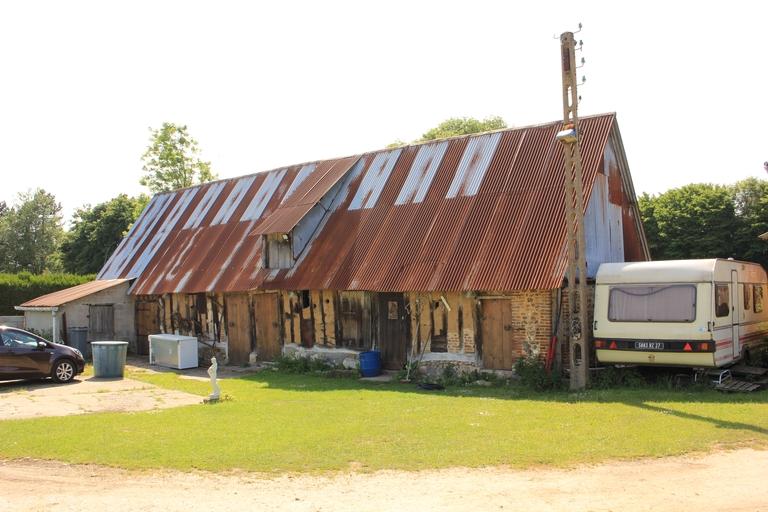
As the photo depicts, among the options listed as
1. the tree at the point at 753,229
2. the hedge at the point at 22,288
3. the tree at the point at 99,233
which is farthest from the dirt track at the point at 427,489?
the tree at the point at 99,233

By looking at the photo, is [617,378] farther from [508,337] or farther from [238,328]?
[238,328]

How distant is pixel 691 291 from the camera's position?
13.6 m

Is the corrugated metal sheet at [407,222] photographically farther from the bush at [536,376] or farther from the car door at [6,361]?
the car door at [6,361]

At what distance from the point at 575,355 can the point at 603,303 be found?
4.39 ft

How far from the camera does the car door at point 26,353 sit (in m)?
16.5

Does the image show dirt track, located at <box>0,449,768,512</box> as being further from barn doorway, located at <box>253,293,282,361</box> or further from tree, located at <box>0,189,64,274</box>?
tree, located at <box>0,189,64,274</box>

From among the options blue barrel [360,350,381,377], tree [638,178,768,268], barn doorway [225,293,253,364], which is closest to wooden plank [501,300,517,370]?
blue barrel [360,350,381,377]

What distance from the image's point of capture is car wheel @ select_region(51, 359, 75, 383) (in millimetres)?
17312

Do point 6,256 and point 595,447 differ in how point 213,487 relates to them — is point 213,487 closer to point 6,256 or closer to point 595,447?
point 595,447

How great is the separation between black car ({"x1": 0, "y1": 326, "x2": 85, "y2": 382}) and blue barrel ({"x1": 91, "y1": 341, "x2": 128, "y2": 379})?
40.7 inches

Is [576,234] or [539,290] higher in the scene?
[576,234]

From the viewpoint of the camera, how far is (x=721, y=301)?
1380 cm

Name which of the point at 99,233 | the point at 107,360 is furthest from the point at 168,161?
the point at 107,360

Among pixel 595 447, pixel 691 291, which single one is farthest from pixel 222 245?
pixel 595 447
